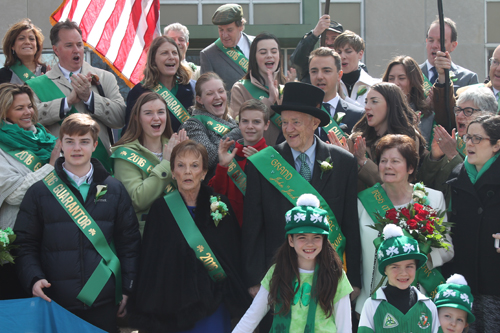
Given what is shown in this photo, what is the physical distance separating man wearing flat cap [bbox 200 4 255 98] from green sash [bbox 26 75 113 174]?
6.15 feet

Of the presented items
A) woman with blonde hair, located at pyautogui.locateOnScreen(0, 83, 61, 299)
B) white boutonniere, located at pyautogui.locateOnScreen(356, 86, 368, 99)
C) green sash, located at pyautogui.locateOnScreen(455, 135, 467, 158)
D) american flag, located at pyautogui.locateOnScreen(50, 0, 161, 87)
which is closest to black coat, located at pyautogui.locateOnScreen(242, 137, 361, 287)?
green sash, located at pyautogui.locateOnScreen(455, 135, 467, 158)

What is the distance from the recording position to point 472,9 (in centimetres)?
1122

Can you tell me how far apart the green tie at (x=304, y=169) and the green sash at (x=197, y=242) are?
0.93 m

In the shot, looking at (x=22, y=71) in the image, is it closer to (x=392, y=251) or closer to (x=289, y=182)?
(x=289, y=182)

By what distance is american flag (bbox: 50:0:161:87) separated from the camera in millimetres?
7145

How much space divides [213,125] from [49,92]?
1.68 metres

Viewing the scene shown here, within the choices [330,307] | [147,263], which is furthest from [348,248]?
[147,263]

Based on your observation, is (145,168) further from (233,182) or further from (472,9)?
(472,9)

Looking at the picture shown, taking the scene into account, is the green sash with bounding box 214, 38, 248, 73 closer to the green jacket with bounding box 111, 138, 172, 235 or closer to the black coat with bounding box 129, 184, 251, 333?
the green jacket with bounding box 111, 138, 172, 235

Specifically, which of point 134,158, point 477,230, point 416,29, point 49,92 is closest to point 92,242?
point 134,158

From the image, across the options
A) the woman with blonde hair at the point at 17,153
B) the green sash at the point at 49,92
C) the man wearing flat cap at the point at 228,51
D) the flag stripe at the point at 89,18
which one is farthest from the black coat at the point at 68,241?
the man wearing flat cap at the point at 228,51

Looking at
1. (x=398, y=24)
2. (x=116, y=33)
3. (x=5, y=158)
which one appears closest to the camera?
(x=5, y=158)

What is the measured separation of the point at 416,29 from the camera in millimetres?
11180

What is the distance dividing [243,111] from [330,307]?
2158 millimetres
